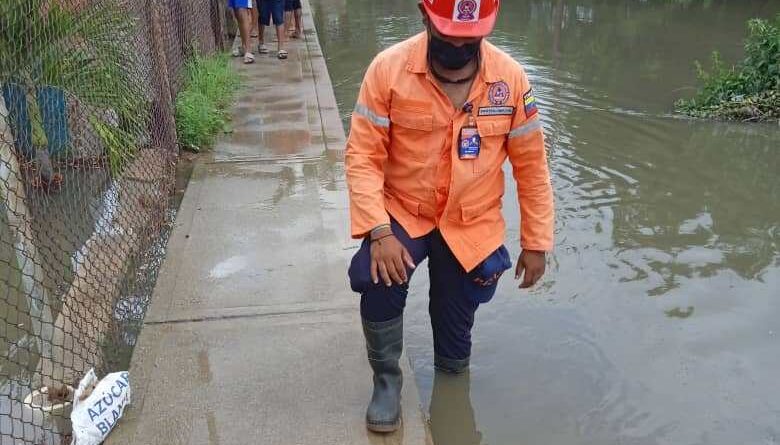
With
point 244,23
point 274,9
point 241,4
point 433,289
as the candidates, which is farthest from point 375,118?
point 274,9

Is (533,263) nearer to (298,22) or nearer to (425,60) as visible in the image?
(425,60)

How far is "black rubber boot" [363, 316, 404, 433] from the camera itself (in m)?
2.51

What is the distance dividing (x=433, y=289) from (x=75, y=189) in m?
3.05

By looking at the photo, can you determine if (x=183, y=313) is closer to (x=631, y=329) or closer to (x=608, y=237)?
(x=631, y=329)

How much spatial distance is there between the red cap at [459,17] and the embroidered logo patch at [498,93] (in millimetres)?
197

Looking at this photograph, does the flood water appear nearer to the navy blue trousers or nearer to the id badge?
the navy blue trousers

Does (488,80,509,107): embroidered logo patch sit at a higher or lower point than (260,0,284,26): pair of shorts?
higher

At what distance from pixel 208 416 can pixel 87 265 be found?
139 cm

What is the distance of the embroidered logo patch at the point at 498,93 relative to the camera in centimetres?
226

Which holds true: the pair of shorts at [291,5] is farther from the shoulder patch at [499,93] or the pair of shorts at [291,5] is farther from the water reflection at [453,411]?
the shoulder patch at [499,93]

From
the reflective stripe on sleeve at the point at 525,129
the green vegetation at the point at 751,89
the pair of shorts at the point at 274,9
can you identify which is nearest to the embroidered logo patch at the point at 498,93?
the reflective stripe on sleeve at the point at 525,129

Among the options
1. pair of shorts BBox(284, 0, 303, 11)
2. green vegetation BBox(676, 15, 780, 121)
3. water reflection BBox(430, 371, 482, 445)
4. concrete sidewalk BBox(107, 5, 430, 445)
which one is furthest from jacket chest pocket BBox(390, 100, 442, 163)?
pair of shorts BBox(284, 0, 303, 11)

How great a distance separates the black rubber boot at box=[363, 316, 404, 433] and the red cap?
1.02 meters

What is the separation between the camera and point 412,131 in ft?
7.51
